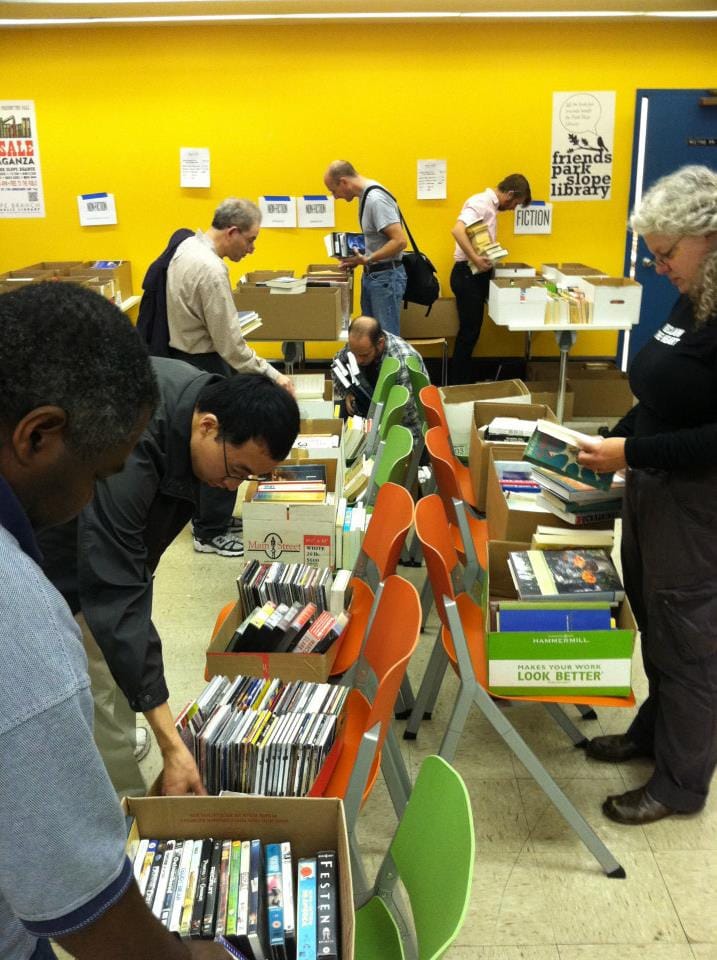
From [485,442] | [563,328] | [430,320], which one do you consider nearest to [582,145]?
[430,320]

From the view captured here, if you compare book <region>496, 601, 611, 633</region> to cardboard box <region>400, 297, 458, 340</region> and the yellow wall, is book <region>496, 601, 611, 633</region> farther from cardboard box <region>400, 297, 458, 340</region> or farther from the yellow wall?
the yellow wall

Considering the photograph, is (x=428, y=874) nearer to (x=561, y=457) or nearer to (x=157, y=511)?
(x=157, y=511)

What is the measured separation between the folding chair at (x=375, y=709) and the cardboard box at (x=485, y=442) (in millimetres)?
1274

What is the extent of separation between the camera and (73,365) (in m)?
0.75

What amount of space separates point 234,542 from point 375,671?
7.95 ft

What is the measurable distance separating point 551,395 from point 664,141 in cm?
252

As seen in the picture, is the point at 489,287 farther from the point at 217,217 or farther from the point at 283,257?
the point at 217,217

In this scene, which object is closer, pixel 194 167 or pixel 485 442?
pixel 485 442

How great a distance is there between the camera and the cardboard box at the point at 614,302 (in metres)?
5.52

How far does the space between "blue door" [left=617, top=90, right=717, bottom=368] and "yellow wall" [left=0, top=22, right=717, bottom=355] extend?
0.12 metres

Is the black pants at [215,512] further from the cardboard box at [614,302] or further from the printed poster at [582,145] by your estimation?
the printed poster at [582,145]

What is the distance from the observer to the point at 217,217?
388cm

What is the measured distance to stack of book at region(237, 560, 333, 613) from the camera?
231 cm

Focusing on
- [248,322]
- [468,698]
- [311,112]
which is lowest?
[468,698]
